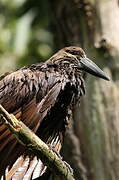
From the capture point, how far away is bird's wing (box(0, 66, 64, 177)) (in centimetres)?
644

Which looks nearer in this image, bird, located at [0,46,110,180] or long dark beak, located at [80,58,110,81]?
bird, located at [0,46,110,180]

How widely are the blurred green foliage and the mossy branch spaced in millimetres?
3740

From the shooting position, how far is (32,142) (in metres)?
5.85

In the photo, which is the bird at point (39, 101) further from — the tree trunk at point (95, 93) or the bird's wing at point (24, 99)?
the tree trunk at point (95, 93)

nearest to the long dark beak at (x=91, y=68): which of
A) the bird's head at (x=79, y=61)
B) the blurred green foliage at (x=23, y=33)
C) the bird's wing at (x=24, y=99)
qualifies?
the bird's head at (x=79, y=61)

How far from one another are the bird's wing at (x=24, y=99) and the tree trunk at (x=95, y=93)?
1.84m

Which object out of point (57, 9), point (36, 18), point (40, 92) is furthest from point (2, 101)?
point (36, 18)

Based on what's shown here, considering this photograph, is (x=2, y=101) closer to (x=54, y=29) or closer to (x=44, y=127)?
(x=44, y=127)

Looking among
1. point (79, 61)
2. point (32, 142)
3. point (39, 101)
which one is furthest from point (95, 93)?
point (32, 142)

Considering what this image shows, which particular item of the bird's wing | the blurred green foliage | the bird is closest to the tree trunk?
the blurred green foliage

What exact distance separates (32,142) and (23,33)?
4.42 m

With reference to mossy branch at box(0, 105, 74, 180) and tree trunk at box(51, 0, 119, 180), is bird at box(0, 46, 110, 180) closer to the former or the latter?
mossy branch at box(0, 105, 74, 180)

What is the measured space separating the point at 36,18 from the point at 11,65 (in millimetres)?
1088

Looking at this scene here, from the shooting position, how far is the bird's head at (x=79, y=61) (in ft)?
23.5
